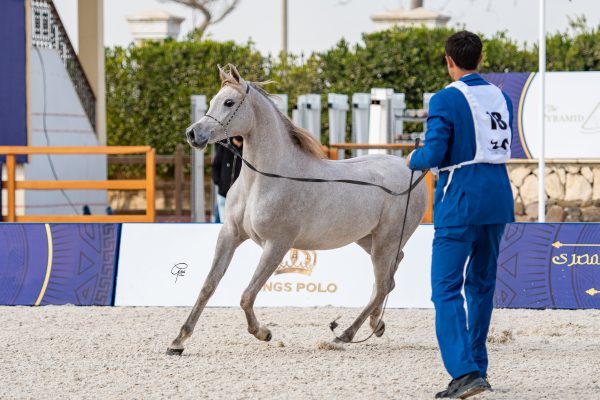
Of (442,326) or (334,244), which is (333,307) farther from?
(442,326)

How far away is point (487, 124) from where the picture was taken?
6453mm

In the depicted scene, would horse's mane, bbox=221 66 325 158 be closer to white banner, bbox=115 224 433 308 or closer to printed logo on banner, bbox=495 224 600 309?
white banner, bbox=115 224 433 308

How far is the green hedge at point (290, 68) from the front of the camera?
23109 mm

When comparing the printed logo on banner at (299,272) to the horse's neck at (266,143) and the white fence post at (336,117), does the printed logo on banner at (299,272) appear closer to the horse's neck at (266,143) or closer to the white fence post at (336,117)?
the horse's neck at (266,143)

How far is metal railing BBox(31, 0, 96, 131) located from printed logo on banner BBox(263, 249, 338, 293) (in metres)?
9.85

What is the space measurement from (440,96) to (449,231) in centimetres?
69

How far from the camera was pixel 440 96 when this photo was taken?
6.40m

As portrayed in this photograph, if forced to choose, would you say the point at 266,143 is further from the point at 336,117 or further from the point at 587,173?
the point at 587,173

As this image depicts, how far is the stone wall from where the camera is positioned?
18.5 m

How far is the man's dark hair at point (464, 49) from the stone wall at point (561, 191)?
12084 mm

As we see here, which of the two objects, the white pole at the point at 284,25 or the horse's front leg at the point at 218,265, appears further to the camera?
the white pole at the point at 284,25

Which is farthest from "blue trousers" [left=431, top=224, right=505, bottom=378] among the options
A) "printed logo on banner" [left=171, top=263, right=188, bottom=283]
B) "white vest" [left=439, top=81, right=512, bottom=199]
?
"printed logo on banner" [left=171, top=263, right=188, bottom=283]

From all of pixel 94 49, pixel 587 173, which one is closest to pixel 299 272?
pixel 587 173

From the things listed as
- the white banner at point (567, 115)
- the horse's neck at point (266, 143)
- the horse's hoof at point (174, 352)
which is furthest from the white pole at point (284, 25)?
the horse's hoof at point (174, 352)
